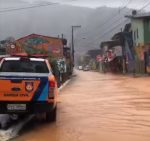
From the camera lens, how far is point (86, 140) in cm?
1089

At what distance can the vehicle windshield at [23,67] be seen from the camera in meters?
14.3

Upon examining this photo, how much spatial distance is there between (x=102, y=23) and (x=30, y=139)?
12620 cm

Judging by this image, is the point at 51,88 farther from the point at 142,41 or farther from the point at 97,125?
the point at 142,41

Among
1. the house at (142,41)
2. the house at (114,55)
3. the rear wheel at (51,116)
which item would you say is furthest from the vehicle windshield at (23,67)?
the house at (114,55)

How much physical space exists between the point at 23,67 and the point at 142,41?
45185mm

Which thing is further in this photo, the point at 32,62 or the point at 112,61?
the point at 112,61

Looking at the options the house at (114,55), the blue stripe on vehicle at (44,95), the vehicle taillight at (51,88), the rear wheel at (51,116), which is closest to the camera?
the blue stripe on vehicle at (44,95)

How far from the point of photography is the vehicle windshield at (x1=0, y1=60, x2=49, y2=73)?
1427cm

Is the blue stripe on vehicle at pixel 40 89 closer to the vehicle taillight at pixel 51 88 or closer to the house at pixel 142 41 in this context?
the vehicle taillight at pixel 51 88

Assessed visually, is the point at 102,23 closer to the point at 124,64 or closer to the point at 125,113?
the point at 124,64

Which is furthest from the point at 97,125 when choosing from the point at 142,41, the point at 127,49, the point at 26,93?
the point at 127,49

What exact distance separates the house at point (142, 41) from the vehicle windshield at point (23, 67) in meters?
42.8

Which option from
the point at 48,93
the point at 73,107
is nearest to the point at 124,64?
the point at 73,107

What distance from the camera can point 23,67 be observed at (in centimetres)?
1433
